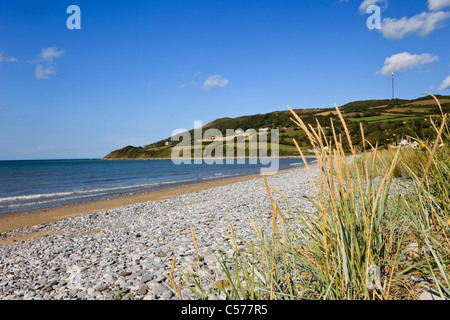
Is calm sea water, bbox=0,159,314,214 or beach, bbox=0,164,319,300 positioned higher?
beach, bbox=0,164,319,300

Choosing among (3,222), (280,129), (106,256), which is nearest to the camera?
(106,256)

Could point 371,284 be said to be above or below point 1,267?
above

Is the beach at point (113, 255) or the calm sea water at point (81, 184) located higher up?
the beach at point (113, 255)

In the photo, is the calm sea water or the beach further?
the calm sea water

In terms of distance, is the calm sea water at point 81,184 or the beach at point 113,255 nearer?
the beach at point 113,255

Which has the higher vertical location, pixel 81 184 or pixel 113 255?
pixel 113 255

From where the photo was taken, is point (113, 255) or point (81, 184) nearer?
point (113, 255)
